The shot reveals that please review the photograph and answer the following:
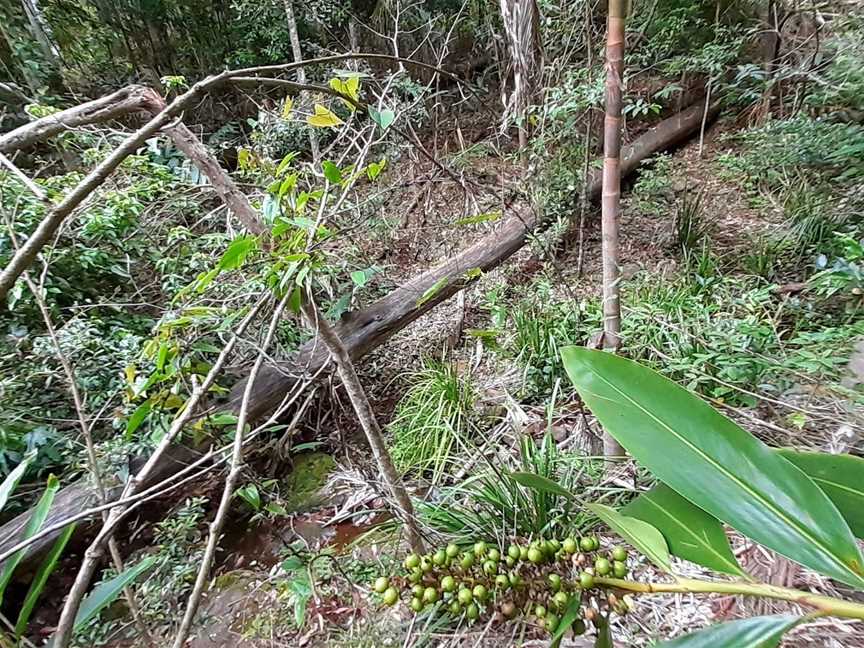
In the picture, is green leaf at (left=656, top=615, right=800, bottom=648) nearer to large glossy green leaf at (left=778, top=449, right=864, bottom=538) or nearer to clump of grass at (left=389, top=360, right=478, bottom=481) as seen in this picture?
large glossy green leaf at (left=778, top=449, right=864, bottom=538)

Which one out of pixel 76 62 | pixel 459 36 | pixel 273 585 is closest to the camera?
pixel 273 585

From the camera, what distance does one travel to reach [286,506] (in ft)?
6.70

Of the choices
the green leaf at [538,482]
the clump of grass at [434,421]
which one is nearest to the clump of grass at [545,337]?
the clump of grass at [434,421]

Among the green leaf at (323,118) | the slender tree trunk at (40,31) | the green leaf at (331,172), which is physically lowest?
the green leaf at (331,172)

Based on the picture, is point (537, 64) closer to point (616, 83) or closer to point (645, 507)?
point (616, 83)

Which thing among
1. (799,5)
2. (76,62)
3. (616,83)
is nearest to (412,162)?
(616,83)

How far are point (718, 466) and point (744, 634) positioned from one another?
0.60 feet

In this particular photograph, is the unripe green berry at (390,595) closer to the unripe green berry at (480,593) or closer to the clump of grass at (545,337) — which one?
the unripe green berry at (480,593)

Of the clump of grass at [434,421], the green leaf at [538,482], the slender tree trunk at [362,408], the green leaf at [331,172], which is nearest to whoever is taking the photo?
the green leaf at [538,482]

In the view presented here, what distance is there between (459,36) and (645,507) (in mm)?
5388

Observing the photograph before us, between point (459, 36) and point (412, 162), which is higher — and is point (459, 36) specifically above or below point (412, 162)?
above

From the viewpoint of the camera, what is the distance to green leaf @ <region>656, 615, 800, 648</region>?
473mm

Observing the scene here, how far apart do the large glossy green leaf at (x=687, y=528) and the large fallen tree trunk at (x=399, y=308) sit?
2.08 ft

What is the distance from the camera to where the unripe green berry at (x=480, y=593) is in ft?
2.10
